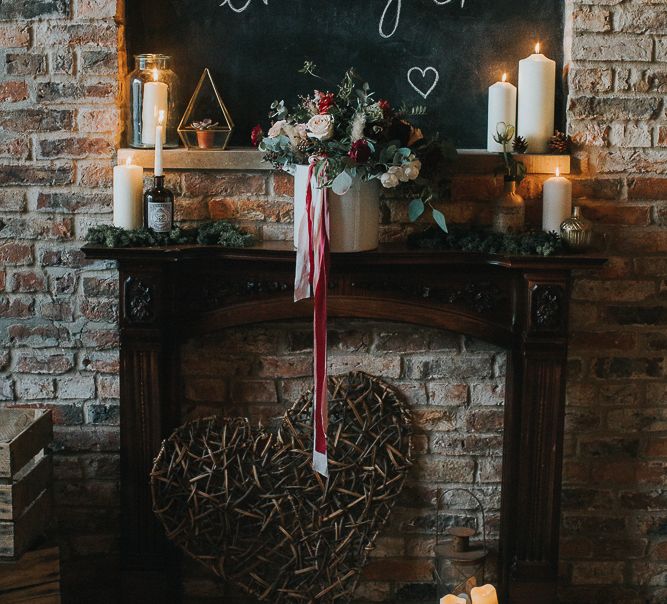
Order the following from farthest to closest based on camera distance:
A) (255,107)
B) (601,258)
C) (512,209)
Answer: (255,107), (512,209), (601,258)

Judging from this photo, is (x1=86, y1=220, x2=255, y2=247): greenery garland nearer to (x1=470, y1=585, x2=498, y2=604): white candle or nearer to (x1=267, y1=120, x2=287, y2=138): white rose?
(x1=267, y1=120, x2=287, y2=138): white rose

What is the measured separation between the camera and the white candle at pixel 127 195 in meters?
2.71

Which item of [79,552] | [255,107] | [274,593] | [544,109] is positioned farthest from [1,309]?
[544,109]

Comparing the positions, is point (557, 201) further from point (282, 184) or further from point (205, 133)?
point (205, 133)

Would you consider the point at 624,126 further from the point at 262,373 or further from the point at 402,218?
the point at 262,373

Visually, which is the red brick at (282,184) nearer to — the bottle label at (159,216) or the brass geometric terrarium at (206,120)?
the brass geometric terrarium at (206,120)

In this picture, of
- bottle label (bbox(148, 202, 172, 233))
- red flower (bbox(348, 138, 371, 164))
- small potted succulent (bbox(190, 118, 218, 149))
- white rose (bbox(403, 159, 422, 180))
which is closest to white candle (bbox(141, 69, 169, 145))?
small potted succulent (bbox(190, 118, 218, 149))

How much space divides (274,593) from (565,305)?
4.00 feet

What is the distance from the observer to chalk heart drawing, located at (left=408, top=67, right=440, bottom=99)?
2900 mm

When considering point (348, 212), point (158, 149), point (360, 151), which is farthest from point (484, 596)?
point (158, 149)

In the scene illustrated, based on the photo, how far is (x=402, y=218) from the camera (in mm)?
2896

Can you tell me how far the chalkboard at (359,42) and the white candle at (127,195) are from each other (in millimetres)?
355

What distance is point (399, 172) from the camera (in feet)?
8.34

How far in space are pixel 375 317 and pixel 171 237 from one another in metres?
0.63
